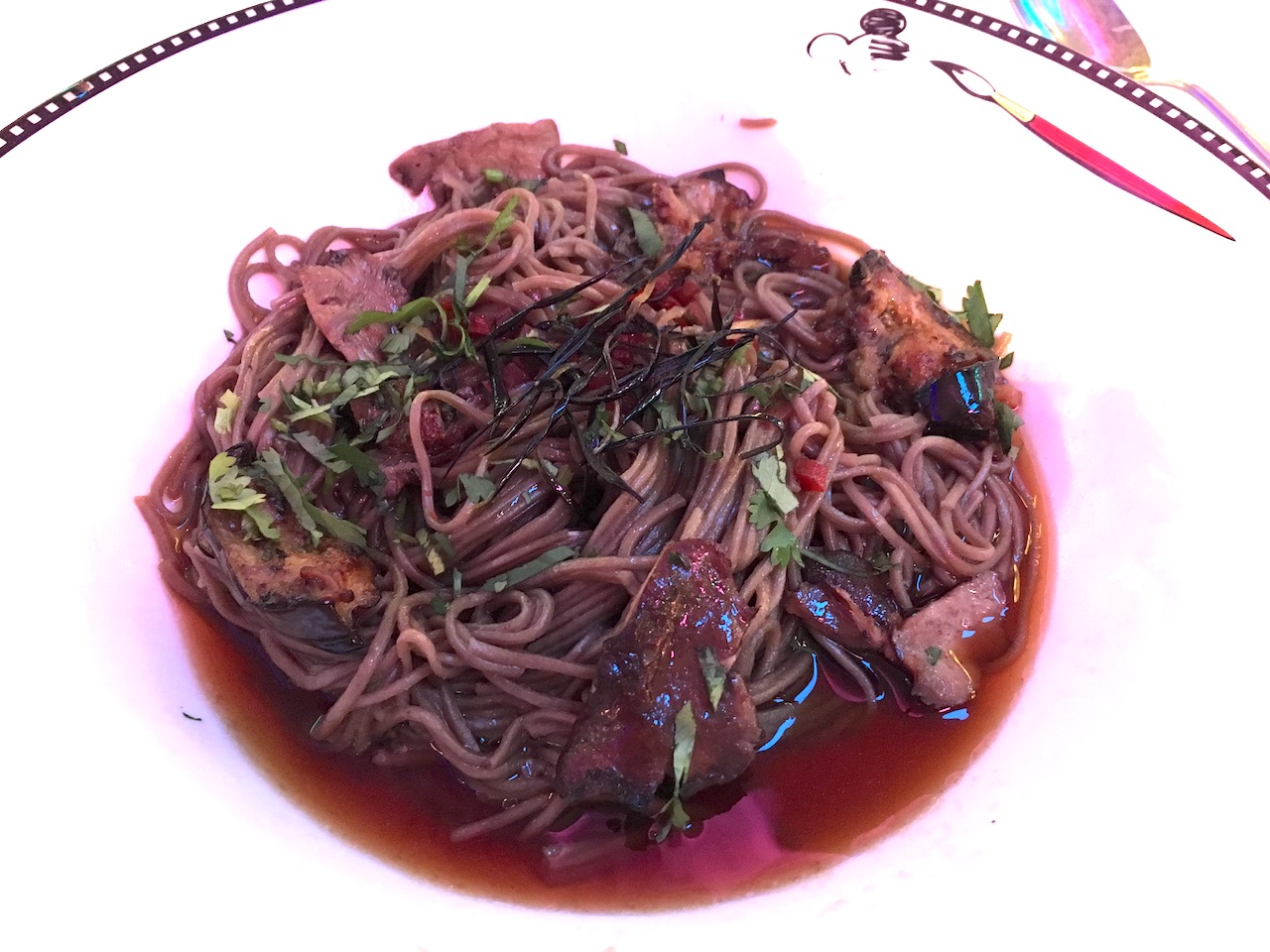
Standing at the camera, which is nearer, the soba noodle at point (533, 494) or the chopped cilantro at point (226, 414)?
the soba noodle at point (533, 494)

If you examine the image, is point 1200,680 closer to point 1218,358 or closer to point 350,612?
point 1218,358

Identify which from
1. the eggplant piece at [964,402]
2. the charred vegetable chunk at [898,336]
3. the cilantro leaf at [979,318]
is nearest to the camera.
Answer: the eggplant piece at [964,402]

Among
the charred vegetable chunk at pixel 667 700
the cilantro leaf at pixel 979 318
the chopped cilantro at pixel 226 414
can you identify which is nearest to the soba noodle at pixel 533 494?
the chopped cilantro at pixel 226 414

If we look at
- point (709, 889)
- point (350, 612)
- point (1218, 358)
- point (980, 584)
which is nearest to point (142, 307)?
point (350, 612)

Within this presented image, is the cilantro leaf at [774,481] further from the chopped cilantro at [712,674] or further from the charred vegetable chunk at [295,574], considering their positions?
the charred vegetable chunk at [295,574]

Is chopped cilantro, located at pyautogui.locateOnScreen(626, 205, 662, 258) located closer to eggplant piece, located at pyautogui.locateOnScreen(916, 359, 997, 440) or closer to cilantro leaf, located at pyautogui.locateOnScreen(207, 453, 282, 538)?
eggplant piece, located at pyautogui.locateOnScreen(916, 359, 997, 440)
